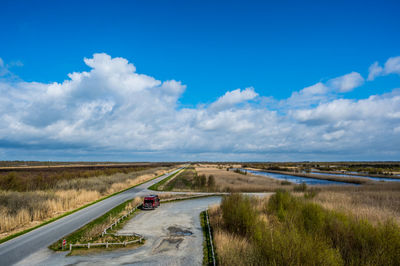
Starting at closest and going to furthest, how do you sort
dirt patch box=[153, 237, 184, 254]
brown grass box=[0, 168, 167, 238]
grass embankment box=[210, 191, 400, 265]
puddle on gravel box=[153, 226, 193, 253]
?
grass embankment box=[210, 191, 400, 265], dirt patch box=[153, 237, 184, 254], puddle on gravel box=[153, 226, 193, 253], brown grass box=[0, 168, 167, 238]

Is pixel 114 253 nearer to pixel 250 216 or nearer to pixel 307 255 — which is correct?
pixel 250 216

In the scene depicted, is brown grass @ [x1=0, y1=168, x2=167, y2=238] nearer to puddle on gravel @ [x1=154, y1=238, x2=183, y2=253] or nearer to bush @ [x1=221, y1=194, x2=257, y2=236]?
puddle on gravel @ [x1=154, y1=238, x2=183, y2=253]

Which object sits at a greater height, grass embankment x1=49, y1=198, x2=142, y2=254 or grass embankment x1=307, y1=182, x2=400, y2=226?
grass embankment x1=307, y1=182, x2=400, y2=226

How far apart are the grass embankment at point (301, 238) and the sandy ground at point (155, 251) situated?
5.72ft

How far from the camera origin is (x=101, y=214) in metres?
23.9

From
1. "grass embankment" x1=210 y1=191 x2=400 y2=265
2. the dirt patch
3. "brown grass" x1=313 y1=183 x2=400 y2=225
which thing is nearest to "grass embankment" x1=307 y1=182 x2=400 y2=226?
"brown grass" x1=313 y1=183 x2=400 y2=225

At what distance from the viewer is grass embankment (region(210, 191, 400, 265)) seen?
7145 mm

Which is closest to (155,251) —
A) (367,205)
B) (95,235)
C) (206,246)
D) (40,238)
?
(206,246)

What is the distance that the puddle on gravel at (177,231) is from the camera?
1753 centimetres

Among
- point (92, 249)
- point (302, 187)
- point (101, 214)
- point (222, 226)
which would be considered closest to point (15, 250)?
point (92, 249)

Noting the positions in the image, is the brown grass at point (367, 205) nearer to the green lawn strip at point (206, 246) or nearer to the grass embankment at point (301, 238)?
the grass embankment at point (301, 238)

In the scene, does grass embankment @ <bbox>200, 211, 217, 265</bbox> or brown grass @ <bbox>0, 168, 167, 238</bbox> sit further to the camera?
brown grass @ <bbox>0, 168, 167, 238</bbox>

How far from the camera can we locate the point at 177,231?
60.1ft

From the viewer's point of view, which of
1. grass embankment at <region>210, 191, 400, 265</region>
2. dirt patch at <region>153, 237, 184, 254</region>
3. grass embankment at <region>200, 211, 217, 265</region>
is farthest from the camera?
dirt patch at <region>153, 237, 184, 254</region>
